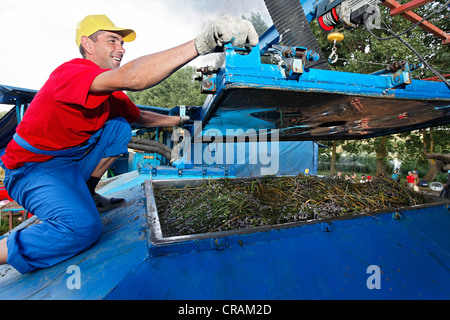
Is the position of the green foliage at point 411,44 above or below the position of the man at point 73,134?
above

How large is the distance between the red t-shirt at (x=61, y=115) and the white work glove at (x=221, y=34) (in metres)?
0.58

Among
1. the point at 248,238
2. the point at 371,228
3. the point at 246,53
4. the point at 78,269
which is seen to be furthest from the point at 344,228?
the point at 78,269

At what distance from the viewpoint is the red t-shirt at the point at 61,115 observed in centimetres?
134

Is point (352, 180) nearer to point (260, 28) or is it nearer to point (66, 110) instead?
point (260, 28)

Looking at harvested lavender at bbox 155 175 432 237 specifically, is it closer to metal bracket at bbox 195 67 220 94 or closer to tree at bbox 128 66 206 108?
metal bracket at bbox 195 67 220 94

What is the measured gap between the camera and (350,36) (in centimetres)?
1130

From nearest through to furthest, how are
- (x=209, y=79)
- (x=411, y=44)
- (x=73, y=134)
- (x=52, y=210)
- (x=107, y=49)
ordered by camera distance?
(x=52, y=210)
(x=73, y=134)
(x=209, y=79)
(x=107, y=49)
(x=411, y=44)

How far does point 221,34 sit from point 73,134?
1172mm

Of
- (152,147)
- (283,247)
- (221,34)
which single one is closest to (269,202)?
(283,247)

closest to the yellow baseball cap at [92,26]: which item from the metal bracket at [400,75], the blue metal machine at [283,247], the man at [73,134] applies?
the man at [73,134]

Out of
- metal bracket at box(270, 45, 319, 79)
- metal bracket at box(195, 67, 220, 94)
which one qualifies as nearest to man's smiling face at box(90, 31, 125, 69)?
metal bracket at box(195, 67, 220, 94)

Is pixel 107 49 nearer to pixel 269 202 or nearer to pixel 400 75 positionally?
pixel 269 202

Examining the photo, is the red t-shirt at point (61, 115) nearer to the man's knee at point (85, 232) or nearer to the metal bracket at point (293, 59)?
the man's knee at point (85, 232)

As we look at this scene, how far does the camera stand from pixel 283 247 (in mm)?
1222
